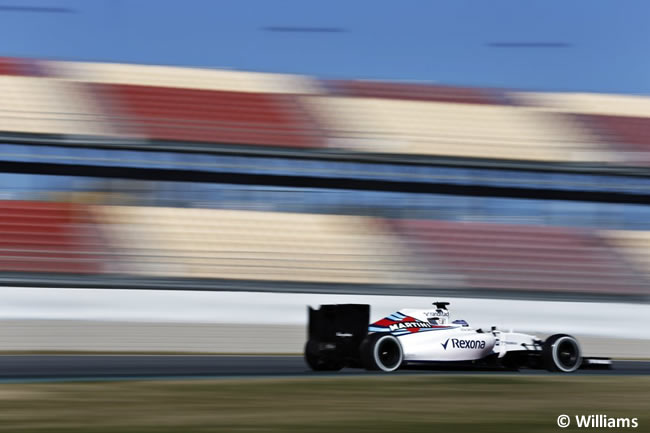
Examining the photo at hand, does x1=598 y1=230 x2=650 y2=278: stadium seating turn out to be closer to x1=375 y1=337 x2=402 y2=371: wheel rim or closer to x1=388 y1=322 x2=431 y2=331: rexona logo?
x1=388 y1=322 x2=431 y2=331: rexona logo

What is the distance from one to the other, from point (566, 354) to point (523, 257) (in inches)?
314

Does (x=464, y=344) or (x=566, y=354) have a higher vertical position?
(x=464, y=344)

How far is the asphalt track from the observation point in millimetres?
10297

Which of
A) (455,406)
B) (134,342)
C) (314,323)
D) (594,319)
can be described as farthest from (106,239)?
(455,406)

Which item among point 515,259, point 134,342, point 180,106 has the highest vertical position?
point 180,106

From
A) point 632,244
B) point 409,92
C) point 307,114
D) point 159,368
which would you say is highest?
point 409,92

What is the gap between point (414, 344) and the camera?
1093 centimetres

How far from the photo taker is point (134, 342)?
15.3m

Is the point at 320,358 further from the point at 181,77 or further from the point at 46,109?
the point at 181,77

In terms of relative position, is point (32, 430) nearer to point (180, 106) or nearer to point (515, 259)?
point (515, 259)

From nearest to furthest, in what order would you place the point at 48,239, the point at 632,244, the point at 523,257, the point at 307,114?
the point at 48,239 → the point at 523,257 → the point at 632,244 → the point at 307,114

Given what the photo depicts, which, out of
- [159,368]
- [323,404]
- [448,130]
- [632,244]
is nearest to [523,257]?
[632,244]

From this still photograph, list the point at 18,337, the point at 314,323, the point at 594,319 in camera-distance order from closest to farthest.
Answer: the point at 314,323, the point at 18,337, the point at 594,319

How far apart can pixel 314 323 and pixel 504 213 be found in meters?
9.84
